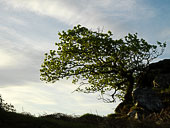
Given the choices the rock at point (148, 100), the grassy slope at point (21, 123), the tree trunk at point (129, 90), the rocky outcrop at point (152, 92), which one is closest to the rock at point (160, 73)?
the rocky outcrop at point (152, 92)

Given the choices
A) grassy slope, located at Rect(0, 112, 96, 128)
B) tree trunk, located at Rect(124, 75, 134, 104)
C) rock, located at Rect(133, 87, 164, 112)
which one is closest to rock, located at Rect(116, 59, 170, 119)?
rock, located at Rect(133, 87, 164, 112)

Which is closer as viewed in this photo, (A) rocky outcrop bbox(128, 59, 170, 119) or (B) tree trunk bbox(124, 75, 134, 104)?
(A) rocky outcrop bbox(128, 59, 170, 119)

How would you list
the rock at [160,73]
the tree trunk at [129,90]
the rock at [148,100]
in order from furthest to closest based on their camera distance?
the tree trunk at [129,90], the rock at [160,73], the rock at [148,100]

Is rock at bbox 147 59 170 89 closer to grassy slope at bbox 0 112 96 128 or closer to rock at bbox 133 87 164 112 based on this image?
rock at bbox 133 87 164 112

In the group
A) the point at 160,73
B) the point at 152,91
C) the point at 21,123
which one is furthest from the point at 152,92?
the point at 21,123

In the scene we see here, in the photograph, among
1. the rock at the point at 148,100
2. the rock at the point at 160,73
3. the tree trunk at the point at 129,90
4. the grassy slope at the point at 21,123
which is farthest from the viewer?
the tree trunk at the point at 129,90

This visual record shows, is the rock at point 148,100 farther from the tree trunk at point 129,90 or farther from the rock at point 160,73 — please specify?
the tree trunk at point 129,90

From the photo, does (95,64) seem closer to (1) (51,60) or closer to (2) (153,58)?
(1) (51,60)

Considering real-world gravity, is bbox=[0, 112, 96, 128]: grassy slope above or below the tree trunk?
below

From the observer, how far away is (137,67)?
71.4ft

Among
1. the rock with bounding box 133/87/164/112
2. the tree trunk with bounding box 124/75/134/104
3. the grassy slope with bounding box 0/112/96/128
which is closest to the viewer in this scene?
the grassy slope with bounding box 0/112/96/128

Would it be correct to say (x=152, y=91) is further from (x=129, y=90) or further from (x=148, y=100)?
(x=129, y=90)

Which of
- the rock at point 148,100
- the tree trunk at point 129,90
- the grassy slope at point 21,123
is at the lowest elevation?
the grassy slope at point 21,123

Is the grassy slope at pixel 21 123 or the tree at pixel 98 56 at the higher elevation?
the tree at pixel 98 56
